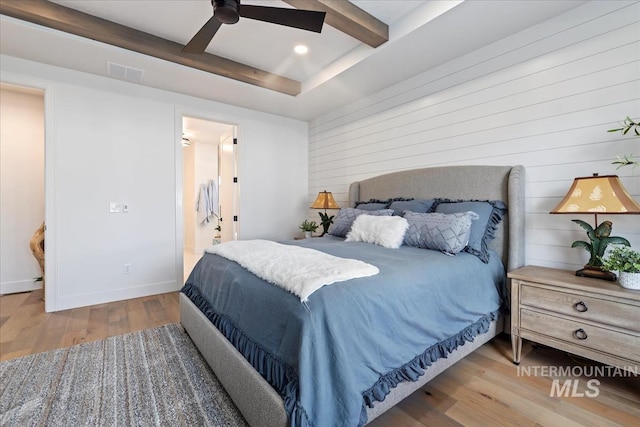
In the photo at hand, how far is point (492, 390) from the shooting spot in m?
1.80

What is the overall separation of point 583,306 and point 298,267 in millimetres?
1768

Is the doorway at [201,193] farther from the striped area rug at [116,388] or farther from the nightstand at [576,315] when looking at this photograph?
the nightstand at [576,315]

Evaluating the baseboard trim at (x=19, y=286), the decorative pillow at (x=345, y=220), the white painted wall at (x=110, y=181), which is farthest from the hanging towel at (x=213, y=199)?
the decorative pillow at (x=345, y=220)

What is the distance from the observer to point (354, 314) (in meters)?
1.31

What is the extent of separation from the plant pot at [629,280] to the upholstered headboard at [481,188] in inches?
26.9

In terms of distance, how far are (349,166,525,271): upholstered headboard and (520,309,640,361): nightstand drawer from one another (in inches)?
18.9

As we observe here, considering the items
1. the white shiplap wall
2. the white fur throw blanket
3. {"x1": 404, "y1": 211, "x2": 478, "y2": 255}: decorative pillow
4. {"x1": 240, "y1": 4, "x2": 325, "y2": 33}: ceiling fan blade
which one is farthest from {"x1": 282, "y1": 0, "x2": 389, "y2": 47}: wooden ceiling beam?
the white fur throw blanket

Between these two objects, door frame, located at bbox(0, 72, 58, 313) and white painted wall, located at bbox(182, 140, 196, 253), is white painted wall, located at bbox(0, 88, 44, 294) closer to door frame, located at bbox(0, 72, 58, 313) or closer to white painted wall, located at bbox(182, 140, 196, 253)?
door frame, located at bbox(0, 72, 58, 313)

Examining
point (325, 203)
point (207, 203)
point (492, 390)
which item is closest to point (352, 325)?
point (492, 390)

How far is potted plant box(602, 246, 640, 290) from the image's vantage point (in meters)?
1.64

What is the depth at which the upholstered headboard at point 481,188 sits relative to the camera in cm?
238

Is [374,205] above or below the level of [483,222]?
above

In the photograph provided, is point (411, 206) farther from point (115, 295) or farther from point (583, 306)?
point (115, 295)

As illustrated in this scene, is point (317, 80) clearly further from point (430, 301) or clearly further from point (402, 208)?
point (430, 301)
